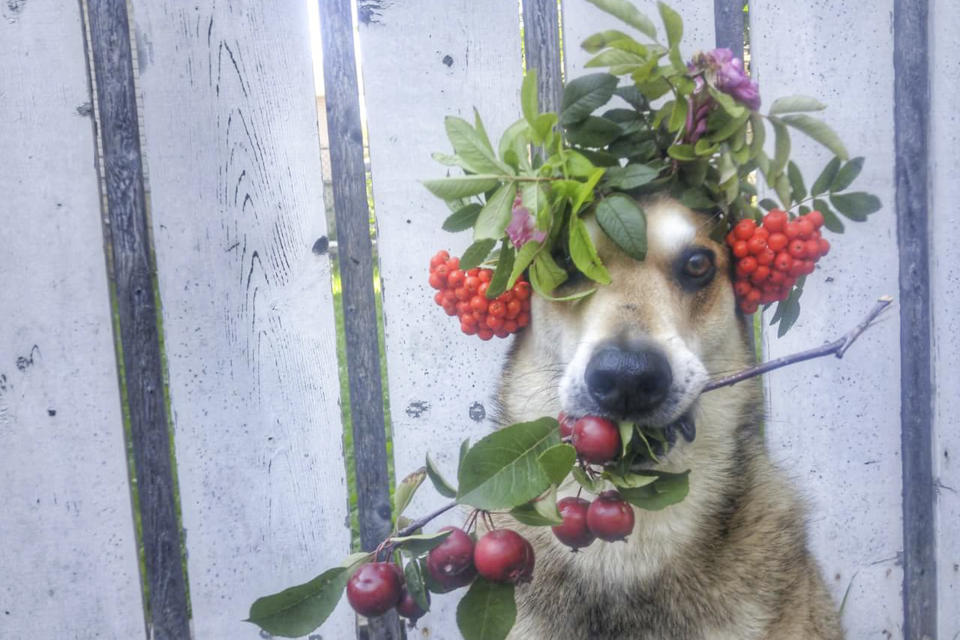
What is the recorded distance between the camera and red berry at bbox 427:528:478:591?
1.09 m

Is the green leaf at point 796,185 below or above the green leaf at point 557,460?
above

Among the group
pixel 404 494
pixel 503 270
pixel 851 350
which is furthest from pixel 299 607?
pixel 851 350

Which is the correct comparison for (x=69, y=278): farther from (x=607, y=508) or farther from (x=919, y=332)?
(x=919, y=332)

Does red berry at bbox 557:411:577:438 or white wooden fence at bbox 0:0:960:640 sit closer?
red berry at bbox 557:411:577:438

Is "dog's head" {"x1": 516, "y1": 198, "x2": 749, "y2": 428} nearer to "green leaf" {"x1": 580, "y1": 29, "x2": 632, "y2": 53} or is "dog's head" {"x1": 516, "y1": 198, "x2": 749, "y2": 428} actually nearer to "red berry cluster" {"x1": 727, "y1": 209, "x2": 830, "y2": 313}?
"red berry cluster" {"x1": 727, "y1": 209, "x2": 830, "y2": 313}

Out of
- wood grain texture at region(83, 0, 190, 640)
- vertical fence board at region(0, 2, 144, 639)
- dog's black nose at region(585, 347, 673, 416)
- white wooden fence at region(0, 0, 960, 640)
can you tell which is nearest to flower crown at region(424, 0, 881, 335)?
dog's black nose at region(585, 347, 673, 416)

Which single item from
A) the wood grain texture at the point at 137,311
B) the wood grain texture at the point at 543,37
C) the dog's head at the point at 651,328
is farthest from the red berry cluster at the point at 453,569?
the wood grain texture at the point at 543,37

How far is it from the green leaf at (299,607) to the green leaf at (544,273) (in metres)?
0.57

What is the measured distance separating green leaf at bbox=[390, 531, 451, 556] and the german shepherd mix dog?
299 mm

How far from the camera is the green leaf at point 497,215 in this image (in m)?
1.15

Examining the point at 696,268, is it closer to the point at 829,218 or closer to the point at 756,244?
the point at 756,244

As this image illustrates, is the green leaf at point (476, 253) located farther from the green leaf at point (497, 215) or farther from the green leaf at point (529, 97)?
the green leaf at point (529, 97)

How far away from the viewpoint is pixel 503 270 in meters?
1.25

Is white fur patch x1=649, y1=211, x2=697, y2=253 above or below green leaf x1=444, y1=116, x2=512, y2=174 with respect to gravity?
below
